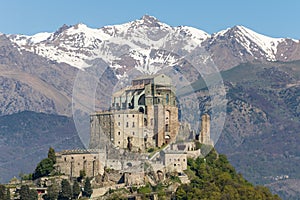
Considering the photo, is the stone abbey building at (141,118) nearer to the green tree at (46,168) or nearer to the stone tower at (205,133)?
the stone tower at (205,133)

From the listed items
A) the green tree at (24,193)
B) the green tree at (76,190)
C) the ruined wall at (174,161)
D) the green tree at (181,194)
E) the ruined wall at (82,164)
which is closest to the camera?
the green tree at (24,193)

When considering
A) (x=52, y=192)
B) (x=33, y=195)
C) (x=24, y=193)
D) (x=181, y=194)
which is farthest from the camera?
(x=52, y=192)

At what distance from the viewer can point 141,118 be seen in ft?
405

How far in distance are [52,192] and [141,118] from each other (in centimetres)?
1715

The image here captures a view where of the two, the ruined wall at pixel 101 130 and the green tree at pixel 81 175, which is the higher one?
the ruined wall at pixel 101 130

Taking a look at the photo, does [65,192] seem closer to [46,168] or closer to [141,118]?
[46,168]

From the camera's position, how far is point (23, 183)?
119 m

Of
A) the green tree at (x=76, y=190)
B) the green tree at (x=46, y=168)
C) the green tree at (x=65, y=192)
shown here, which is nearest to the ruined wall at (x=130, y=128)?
the green tree at (x=46, y=168)

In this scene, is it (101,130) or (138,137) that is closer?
(138,137)

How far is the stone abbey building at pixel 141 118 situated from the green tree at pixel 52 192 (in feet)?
37.2

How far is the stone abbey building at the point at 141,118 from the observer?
123 m

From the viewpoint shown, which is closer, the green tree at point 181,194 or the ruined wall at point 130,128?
the green tree at point 181,194

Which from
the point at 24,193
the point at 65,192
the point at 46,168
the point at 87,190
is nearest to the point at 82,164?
the point at 46,168

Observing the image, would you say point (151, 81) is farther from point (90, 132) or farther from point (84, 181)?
point (84, 181)
